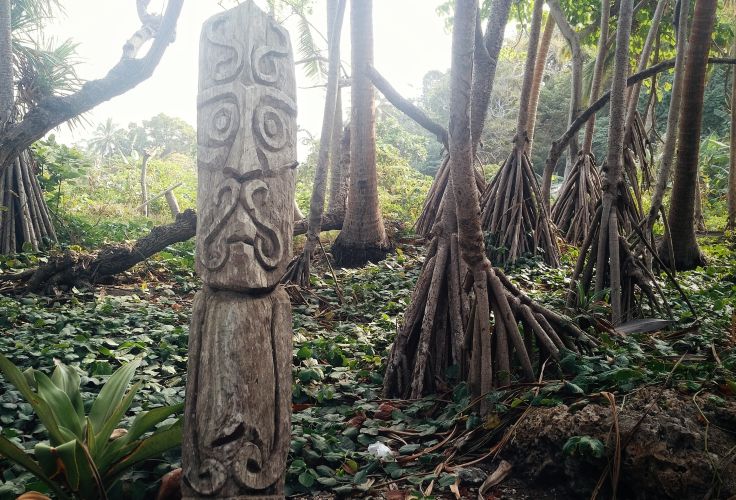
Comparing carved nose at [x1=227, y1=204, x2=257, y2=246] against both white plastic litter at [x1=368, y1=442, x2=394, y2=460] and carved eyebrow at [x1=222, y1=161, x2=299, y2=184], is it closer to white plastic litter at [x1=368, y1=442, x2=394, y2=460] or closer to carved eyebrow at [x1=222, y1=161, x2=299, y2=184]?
carved eyebrow at [x1=222, y1=161, x2=299, y2=184]

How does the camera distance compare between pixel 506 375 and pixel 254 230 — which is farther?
pixel 506 375

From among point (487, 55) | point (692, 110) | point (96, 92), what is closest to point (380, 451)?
point (487, 55)

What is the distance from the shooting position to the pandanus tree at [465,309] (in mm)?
3326

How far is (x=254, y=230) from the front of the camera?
2428 millimetres

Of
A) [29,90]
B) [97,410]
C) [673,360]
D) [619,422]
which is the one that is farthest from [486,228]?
[29,90]

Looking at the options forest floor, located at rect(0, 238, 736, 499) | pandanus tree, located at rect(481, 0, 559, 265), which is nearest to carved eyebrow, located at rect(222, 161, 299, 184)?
forest floor, located at rect(0, 238, 736, 499)

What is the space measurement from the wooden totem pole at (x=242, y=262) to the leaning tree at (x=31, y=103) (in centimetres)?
259

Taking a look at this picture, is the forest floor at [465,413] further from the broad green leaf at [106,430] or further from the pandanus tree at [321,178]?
the pandanus tree at [321,178]

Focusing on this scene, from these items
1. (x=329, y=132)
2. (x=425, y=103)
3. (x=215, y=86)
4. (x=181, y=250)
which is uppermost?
(x=425, y=103)

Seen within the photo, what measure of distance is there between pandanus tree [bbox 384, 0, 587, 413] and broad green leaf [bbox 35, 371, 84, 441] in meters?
1.93

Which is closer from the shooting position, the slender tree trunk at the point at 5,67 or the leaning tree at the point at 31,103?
the leaning tree at the point at 31,103

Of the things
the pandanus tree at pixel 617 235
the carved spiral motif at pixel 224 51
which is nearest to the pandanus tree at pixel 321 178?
the pandanus tree at pixel 617 235

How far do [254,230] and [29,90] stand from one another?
24.0 feet

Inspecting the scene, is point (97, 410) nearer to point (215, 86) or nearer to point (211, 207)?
point (211, 207)
